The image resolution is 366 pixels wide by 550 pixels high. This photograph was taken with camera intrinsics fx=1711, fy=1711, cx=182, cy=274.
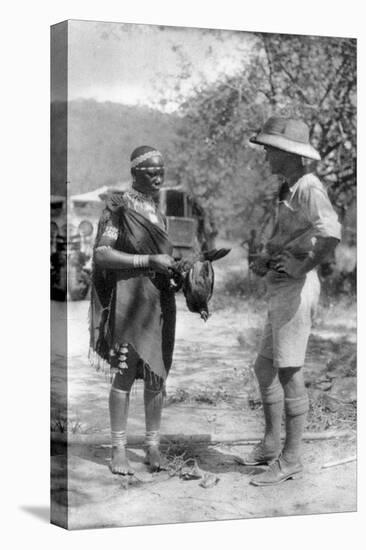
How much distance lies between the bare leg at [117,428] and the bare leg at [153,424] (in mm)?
178

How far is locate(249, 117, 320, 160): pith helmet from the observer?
39.0 ft

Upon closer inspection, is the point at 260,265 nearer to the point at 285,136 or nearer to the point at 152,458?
the point at 285,136

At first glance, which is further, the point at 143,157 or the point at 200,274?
the point at 200,274

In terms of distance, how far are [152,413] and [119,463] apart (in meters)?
0.41

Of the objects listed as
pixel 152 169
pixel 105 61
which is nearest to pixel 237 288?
pixel 152 169

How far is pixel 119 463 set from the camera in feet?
37.2

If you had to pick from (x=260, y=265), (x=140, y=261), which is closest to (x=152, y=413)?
(x=140, y=261)

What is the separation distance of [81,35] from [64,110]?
1.65 feet

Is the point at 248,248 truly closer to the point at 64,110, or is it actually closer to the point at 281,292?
the point at 281,292

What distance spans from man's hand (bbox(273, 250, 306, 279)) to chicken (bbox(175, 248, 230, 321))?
0.43m

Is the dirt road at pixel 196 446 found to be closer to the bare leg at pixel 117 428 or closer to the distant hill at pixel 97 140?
the bare leg at pixel 117 428

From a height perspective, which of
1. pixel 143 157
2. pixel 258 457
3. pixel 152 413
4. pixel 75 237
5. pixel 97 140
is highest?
pixel 97 140

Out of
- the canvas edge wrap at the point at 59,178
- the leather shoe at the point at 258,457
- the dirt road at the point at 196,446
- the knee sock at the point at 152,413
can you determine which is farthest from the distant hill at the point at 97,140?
the leather shoe at the point at 258,457

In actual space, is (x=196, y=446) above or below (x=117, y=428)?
below
